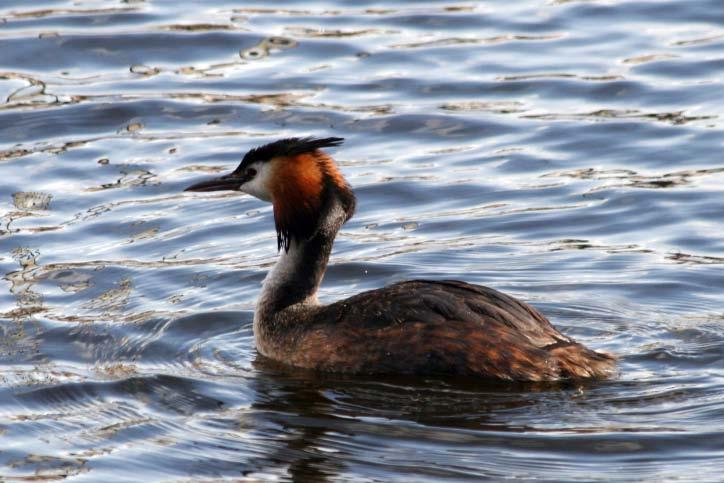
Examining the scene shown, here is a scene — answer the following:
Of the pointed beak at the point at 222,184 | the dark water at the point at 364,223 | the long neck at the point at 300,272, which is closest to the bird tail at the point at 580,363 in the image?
the dark water at the point at 364,223

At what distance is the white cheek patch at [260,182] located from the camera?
859 centimetres

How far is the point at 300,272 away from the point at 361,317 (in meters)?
0.78

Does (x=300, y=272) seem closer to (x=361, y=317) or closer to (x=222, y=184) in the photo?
(x=222, y=184)

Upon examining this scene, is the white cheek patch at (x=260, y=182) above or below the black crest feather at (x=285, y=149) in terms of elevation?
below

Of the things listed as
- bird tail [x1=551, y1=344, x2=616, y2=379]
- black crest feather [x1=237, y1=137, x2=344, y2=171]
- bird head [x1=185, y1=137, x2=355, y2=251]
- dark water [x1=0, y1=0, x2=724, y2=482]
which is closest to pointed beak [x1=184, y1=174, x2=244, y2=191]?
bird head [x1=185, y1=137, x2=355, y2=251]

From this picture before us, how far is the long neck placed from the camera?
28.1 ft

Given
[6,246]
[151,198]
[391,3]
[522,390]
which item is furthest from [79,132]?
[522,390]

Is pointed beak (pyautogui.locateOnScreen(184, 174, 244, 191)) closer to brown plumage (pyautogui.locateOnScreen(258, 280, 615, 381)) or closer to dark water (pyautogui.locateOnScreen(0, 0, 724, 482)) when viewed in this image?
dark water (pyautogui.locateOnScreen(0, 0, 724, 482))

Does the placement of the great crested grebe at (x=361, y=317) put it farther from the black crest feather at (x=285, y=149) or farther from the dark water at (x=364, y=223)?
the dark water at (x=364, y=223)

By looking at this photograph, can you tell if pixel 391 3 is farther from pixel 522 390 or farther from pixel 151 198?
pixel 522 390

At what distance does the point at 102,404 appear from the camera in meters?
7.60

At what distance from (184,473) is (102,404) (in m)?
1.02

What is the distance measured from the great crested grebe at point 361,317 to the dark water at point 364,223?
0.46 feet

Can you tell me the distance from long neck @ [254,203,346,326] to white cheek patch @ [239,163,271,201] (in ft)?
1.08
